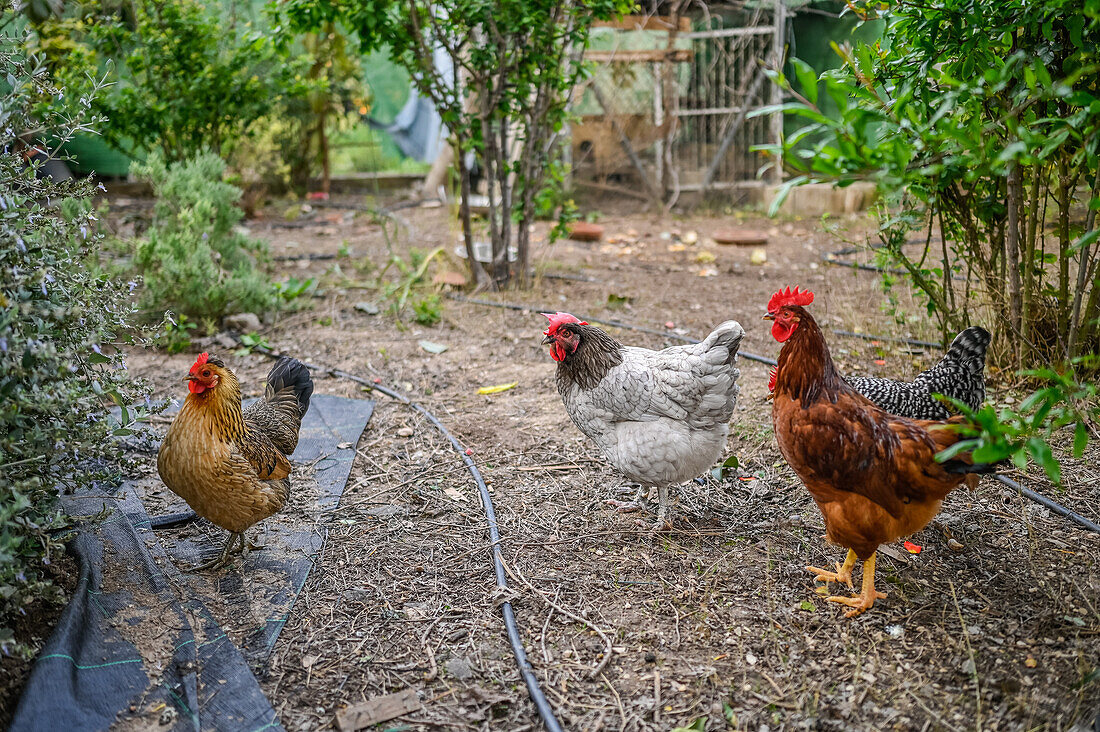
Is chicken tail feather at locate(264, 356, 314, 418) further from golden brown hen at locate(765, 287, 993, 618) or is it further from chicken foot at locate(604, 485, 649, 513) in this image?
golden brown hen at locate(765, 287, 993, 618)

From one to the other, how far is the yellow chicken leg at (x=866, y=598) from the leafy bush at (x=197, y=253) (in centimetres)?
512

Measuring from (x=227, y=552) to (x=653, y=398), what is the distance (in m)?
1.98

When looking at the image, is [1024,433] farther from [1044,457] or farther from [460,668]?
[460,668]

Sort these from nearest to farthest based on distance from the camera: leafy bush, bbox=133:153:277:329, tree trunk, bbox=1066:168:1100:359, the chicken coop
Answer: tree trunk, bbox=1066:168:1100:359, leafy bush, bbox=133:153:277:329, the chicken coop

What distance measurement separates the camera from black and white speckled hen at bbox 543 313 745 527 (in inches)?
131

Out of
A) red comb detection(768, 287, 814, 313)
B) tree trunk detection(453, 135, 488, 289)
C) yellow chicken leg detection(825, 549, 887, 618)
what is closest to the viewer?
yellow chicken leg detection(825, 549, 887, 618)

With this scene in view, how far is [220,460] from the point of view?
9.87 feet

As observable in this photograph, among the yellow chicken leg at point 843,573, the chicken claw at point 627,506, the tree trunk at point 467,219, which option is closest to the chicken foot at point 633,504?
the chicken claw at point 627,506

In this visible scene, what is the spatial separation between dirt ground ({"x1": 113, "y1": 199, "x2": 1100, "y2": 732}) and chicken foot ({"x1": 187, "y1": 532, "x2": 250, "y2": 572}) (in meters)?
0.07

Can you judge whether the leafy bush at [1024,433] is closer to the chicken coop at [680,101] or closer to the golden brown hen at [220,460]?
the golden brown hen at [220,460]

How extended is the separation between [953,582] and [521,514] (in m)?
1.89

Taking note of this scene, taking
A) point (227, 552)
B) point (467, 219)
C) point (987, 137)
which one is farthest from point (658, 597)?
point (467, 219)

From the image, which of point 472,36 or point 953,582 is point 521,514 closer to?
point 953,582

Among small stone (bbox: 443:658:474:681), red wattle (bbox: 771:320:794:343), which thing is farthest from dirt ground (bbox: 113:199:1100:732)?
red wattle (bbox: 771:320:794:343)
